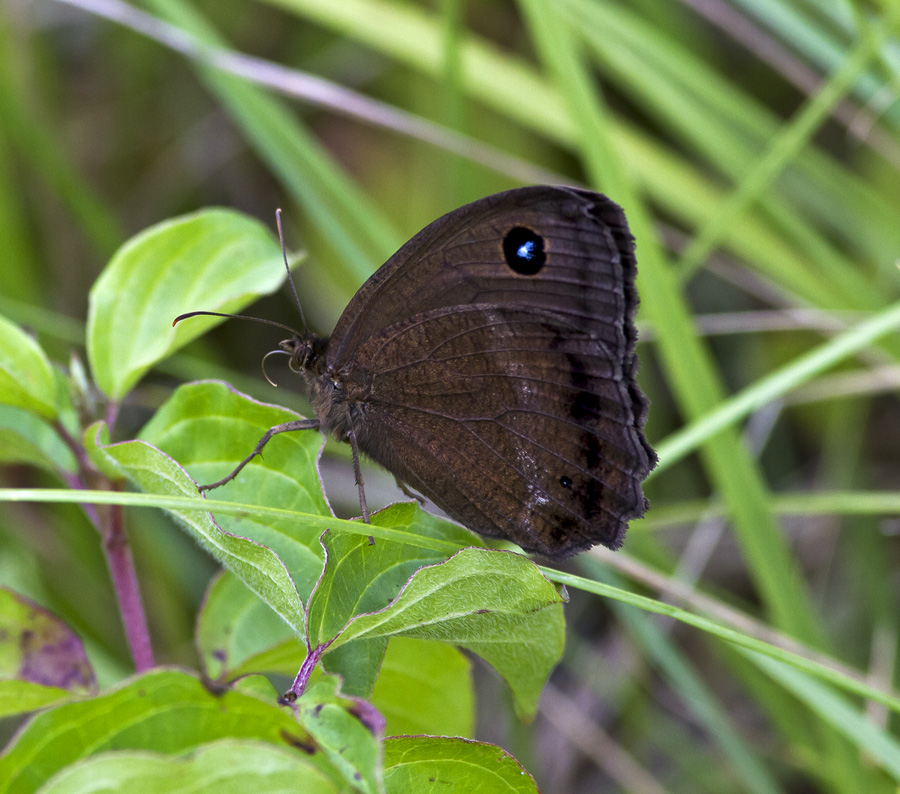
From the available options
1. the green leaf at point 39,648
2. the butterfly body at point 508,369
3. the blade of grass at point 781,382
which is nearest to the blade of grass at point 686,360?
the blade of grass at point 781,382

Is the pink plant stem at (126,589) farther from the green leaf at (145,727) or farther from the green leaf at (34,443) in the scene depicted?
the green leaf at (145,727)

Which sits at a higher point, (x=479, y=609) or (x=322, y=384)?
(x=322, y=384)

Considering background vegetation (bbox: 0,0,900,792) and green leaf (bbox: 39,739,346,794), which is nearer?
green leaf (bbox: 39,739,346,794)

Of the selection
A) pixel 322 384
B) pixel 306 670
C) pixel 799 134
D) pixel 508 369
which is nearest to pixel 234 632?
pixel 306 670

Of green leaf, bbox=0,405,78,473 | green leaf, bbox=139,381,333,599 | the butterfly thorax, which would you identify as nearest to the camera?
green leaf, bbox=139,381,333,599

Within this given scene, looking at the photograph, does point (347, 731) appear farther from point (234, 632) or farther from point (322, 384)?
point (322, 384)

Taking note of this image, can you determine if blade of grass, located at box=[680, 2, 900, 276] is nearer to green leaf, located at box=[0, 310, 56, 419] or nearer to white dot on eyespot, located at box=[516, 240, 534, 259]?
white dot on eyespot, located at box=[516, 240, 534, 259]

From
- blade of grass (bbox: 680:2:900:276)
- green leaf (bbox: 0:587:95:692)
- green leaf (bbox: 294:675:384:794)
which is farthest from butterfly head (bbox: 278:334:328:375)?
blade of grass (bbox: 680:2:900:276)
